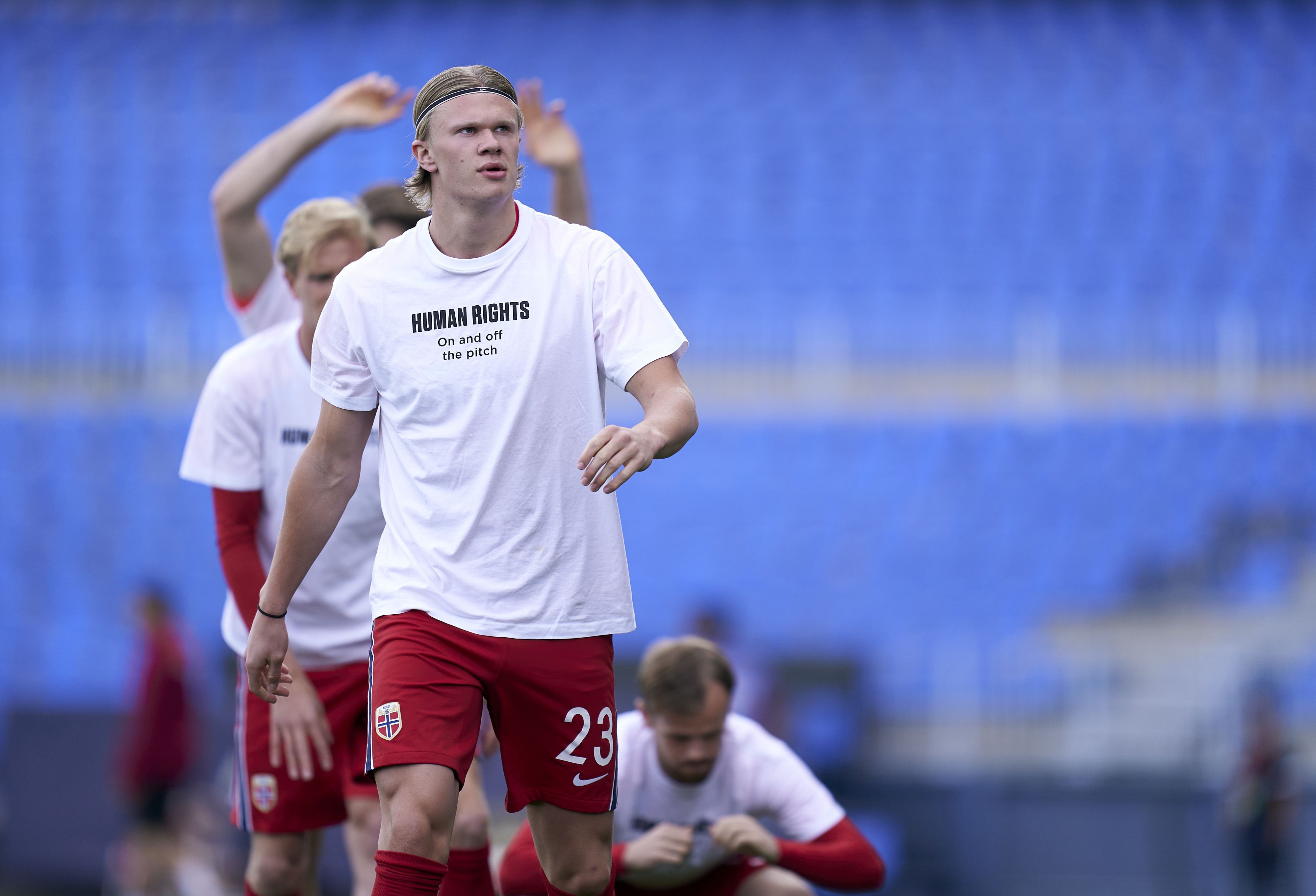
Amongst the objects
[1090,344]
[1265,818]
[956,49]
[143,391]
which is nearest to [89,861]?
[143,391]

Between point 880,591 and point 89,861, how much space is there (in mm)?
6486

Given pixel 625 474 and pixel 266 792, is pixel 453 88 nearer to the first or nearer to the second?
pixel 625 474

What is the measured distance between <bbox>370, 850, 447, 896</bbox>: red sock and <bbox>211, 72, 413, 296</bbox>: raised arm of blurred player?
7.36 feet

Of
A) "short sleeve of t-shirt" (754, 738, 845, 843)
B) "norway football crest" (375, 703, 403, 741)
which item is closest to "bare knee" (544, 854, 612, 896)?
"norway football crest" (375, 703, 403, 741)

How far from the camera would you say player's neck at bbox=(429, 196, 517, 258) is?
308 centimetres

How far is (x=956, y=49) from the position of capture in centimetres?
1491

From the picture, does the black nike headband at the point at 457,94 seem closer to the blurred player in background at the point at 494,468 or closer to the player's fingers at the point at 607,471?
the blurred player in background at the point at 494,468

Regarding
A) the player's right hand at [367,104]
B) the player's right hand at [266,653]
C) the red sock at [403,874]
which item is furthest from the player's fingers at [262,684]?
the player's right hand at [367,104]

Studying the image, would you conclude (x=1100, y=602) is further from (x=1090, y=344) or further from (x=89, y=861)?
(x=89, y=861)

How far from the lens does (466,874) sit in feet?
12.7

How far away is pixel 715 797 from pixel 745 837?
388 millimetres

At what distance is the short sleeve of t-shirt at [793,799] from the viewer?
13.6ft

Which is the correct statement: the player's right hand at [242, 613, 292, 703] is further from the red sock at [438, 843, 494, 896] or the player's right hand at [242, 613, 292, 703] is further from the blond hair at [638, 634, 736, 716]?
the blond hair at [638, 634, 736, 716]

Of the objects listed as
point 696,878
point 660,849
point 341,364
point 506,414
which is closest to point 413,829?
point 506,414
